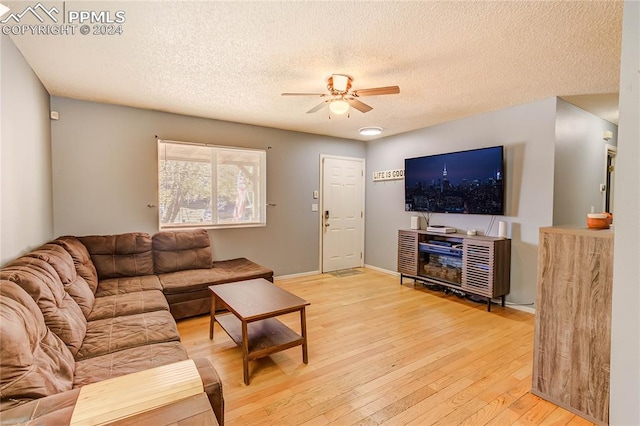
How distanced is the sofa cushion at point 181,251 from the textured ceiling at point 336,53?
1613mm

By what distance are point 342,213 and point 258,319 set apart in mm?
3512

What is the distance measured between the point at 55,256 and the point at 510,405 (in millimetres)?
3372

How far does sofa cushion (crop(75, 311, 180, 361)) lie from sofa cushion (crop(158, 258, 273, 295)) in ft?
2.70

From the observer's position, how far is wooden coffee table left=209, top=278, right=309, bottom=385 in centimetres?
218

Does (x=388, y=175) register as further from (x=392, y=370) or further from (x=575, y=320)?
(x=575, y=320)

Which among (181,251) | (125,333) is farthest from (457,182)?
(125,333)

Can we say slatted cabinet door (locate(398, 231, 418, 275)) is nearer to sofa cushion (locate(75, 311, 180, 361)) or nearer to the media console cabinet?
the media console cabinet

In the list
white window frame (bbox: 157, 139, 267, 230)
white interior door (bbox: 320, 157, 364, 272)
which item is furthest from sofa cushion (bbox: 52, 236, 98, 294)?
white interior door (bbox: 320, 157, 364, 272)

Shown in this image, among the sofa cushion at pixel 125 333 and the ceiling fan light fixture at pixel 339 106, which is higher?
the ceiling fan light fixture at pixel 339 106

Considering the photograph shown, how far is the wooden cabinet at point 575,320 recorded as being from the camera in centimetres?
174

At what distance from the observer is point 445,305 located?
Answer: 12.2ft

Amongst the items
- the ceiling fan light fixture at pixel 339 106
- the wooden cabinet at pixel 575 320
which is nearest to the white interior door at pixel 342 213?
the ceiling fan light fixture at pixel 339 106

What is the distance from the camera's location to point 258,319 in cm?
217

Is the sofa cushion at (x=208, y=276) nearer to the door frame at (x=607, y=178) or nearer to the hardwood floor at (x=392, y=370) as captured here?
the hardwood floor at (x=392, y=370)
